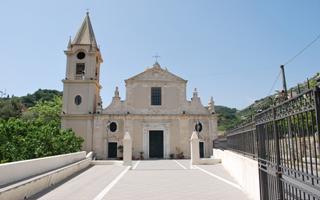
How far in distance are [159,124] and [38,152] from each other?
1530cm

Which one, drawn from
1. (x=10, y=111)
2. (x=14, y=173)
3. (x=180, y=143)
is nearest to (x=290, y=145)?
(x=14, y=173)

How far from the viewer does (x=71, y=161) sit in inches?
580

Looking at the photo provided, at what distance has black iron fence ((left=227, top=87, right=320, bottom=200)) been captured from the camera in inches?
108

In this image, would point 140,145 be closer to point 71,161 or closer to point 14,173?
point 71,161

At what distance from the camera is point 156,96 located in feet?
94.6

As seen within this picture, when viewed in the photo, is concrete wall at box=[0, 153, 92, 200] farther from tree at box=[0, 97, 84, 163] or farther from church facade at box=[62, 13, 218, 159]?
church facade at box=[62, 13, 218, 159]

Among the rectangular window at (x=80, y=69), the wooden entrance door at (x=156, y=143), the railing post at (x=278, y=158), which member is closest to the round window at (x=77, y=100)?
the rectangular window at (x=80, y=69)

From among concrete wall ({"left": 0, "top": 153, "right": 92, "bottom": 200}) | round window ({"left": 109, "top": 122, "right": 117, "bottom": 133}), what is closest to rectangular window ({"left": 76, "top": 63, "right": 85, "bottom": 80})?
round window ({"left": 109, "top": 122, "right": 117, "bottom": 133})

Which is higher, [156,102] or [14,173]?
[156,102]

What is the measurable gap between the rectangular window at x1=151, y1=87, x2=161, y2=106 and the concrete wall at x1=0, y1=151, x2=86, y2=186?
54.1 feet

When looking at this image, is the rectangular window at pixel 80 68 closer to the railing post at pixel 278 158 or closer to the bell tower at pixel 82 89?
the bell tower at pixel 82 89

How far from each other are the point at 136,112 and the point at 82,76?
6602 mm

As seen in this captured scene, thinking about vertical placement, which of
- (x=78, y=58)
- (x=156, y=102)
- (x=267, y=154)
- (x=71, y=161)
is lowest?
(x=71, y=161)

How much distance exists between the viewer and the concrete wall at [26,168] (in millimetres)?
7023
